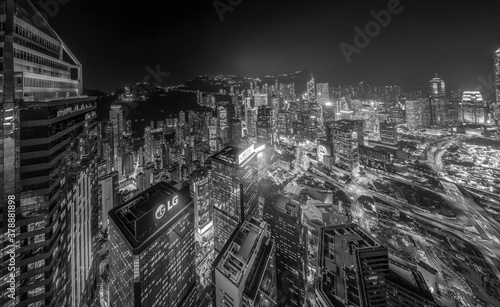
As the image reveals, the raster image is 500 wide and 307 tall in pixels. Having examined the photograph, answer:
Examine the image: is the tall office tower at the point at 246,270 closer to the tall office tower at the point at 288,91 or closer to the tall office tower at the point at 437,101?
the tall office tower at the point at 288,91

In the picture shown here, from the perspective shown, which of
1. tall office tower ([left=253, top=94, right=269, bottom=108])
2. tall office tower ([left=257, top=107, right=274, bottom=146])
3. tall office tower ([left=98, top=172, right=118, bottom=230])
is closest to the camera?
tall office tower ([left=98, top=172, right=118, bottom=230])

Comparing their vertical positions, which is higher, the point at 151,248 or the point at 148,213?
the point at 148,213

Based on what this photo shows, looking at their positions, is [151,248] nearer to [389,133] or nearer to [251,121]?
[251,121]


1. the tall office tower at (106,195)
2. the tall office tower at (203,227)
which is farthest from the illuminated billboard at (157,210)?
the tall office tower at (106,195)

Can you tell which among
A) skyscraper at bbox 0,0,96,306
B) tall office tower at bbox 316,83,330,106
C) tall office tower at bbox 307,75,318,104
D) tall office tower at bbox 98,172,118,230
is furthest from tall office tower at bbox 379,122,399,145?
skyscraper at bbox 0,0,96,306

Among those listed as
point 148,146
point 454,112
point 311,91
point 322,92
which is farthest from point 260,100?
point 454,112

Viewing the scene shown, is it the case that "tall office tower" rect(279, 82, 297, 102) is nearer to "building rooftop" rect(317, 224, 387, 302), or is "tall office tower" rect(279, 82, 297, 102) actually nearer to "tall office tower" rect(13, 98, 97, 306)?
"building rooftop" rect(317, 224, 387, 302)

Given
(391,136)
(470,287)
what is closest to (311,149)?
(391,136)
